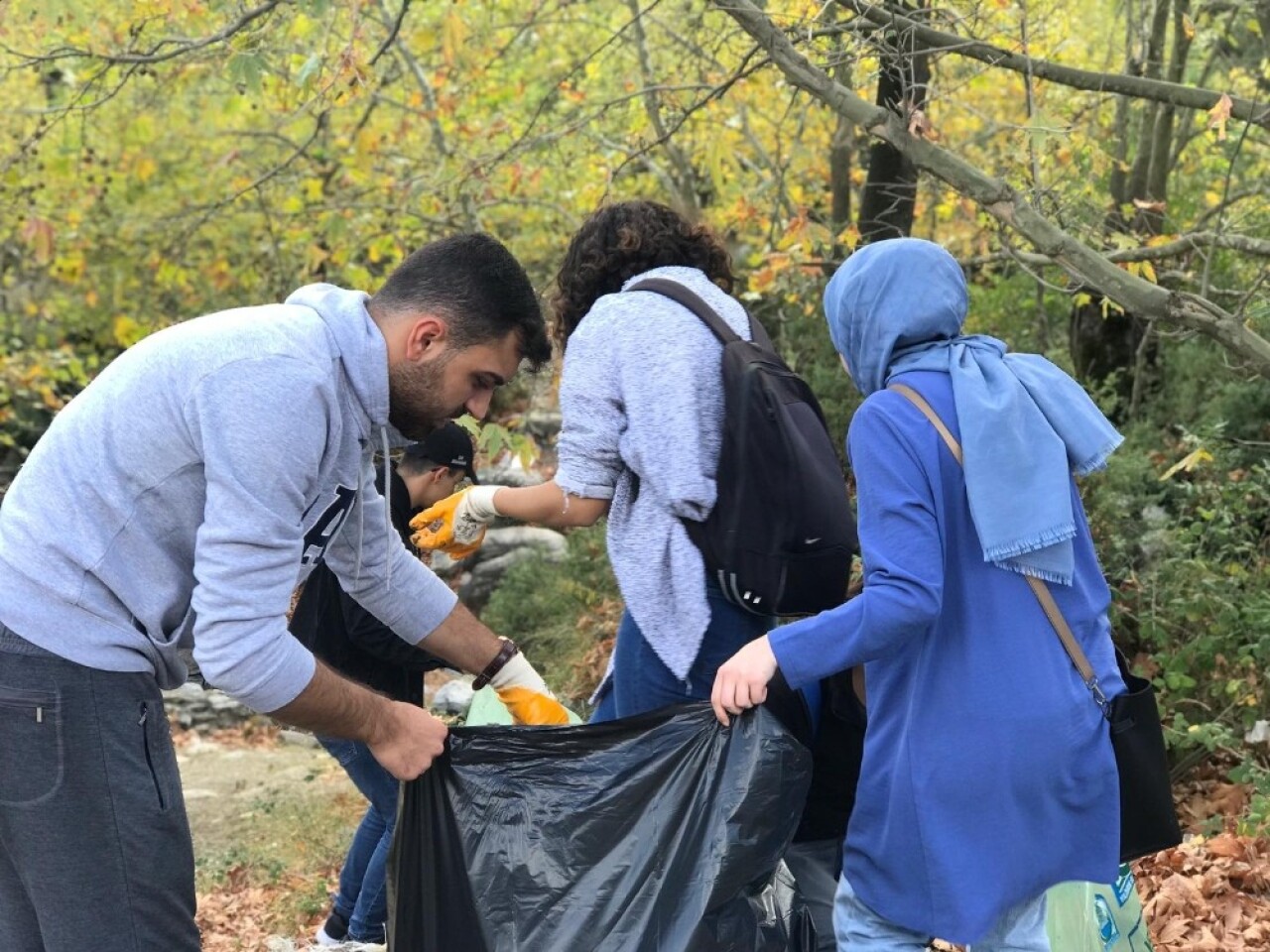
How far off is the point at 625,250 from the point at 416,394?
2.76 ft

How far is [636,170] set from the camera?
29.4 feet

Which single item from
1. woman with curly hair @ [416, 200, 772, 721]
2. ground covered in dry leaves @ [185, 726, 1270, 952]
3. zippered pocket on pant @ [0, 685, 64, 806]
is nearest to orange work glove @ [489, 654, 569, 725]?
woman with curly hair @ [416, 200, 772, 721]

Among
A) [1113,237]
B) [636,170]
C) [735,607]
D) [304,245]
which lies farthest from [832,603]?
[304,245]

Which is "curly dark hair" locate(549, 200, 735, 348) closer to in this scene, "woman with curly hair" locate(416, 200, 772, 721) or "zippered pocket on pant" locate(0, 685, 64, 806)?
"woman with curly hair" locate(416, 200, 772, 721)

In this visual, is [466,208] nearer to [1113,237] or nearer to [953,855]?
[1113,237]

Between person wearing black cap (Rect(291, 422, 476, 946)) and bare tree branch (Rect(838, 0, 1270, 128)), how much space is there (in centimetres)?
225

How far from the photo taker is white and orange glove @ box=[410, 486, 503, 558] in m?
3.32

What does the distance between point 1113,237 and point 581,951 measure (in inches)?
178

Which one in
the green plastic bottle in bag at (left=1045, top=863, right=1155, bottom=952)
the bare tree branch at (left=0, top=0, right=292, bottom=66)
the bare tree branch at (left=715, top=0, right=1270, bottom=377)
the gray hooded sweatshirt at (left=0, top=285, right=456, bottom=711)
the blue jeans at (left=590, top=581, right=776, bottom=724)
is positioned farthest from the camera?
the bare tree branch at (left=0, top=0, right=292, bottom=66)

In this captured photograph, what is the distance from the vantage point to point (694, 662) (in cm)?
283

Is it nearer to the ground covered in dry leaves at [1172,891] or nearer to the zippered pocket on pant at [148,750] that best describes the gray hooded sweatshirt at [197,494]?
the zippered pocket on pant at [148,750]

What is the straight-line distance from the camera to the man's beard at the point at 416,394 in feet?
7.73

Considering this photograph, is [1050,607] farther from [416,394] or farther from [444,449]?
[444,449]

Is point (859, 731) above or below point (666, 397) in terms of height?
below
